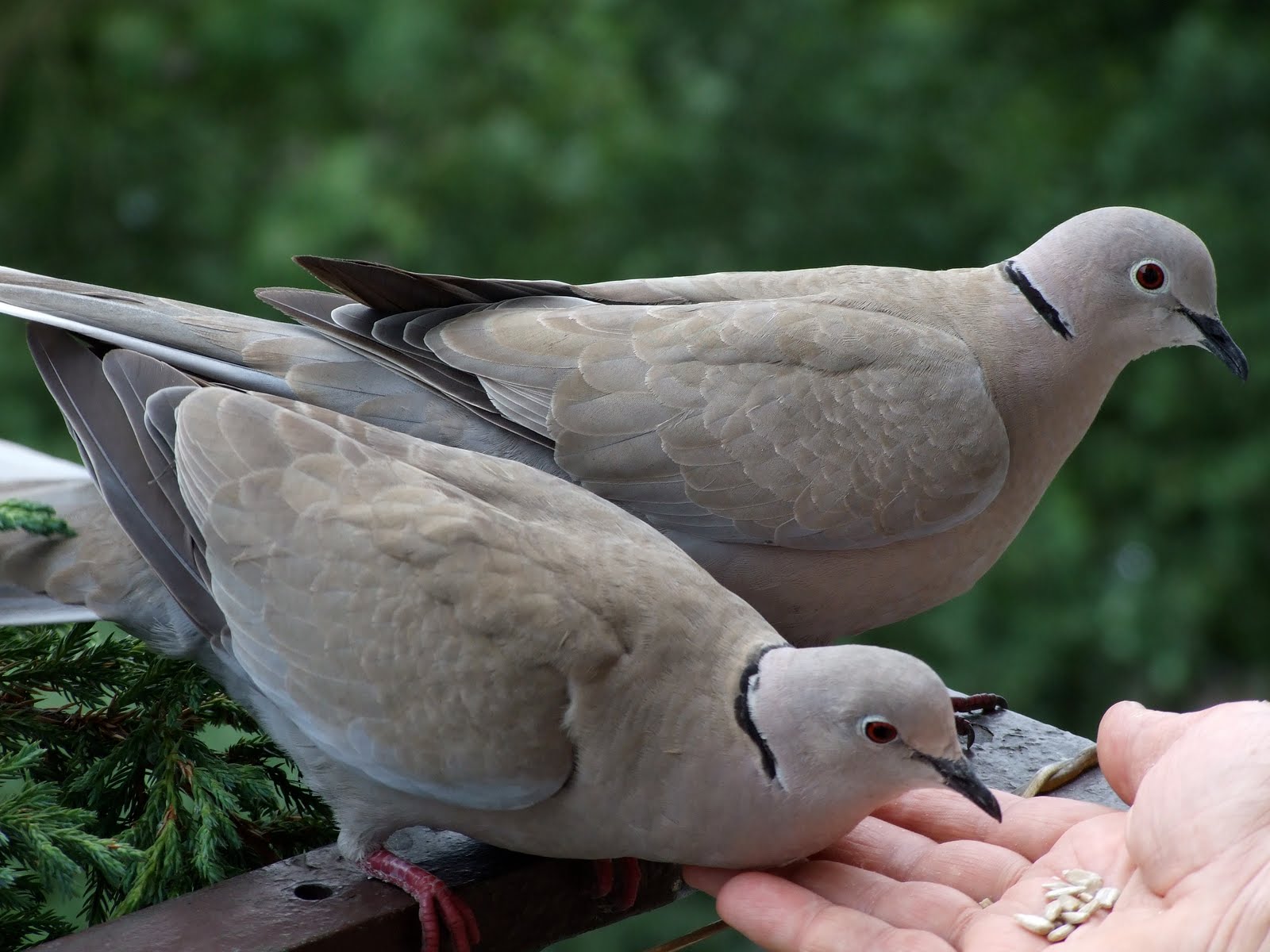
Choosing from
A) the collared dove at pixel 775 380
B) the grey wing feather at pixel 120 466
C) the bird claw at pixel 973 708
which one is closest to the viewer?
the grey wing feather at pixel 120 466

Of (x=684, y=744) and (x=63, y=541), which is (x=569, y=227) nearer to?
(x=63, y=541)

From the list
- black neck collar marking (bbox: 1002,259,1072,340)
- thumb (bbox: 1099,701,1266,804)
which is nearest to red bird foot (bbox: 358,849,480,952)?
thumb (bbox: 1099,701,1266,804)

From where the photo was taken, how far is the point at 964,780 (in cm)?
200

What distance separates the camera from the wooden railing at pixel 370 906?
1890 millimetres

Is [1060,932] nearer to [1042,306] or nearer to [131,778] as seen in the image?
[1042,306]

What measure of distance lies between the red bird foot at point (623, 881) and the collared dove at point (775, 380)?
1.92ft

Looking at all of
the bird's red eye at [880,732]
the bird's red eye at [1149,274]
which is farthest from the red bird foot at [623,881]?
the bird's red eye at [1149,274]

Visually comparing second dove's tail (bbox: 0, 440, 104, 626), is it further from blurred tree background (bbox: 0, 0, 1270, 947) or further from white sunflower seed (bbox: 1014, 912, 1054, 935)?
blurred tree background (bbox: 0, 0, 1270, 947)

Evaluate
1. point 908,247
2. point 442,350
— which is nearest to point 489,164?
point 908,247

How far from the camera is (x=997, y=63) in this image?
5.93 meters

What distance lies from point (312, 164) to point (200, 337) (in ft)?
11.7

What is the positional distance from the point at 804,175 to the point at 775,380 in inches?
120

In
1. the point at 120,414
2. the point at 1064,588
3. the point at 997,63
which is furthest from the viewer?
the point at 997,63

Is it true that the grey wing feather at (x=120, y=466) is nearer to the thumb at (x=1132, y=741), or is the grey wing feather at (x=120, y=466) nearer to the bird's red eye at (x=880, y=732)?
the bird's red eye at (x=880, y=732)
